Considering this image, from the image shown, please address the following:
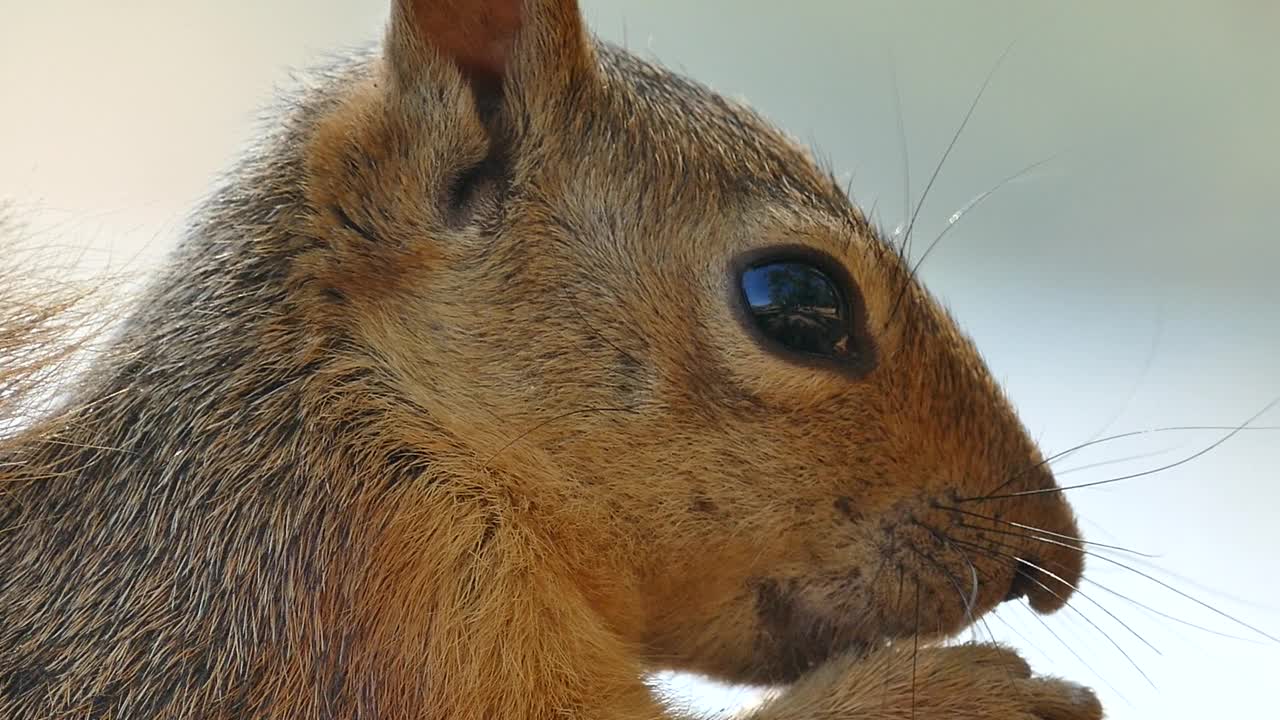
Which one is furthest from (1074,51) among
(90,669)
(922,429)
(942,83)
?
(90,669)

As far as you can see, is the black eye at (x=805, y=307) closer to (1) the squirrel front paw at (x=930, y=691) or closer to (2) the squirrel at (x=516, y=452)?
(2) the squirrel at (x=516, y=452)

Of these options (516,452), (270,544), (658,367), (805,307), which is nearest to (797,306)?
(805,307)

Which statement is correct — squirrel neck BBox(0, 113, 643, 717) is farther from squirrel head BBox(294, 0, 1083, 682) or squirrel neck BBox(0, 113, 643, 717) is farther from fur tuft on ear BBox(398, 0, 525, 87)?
fur tuft on ear BBox(398, 0, 525, 87)

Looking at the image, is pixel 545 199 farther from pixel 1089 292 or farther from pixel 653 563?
pixel 1089 292

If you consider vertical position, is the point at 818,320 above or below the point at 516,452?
above

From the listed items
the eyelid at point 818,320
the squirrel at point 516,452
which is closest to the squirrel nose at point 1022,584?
the squirrel at point 516,452

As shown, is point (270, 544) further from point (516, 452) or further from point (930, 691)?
point (930, 691)

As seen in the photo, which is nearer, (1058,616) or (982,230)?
(1058,616)
